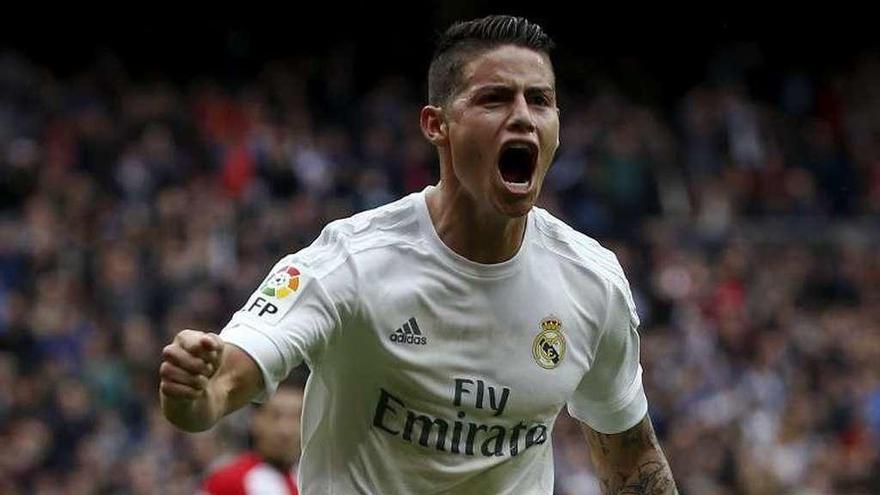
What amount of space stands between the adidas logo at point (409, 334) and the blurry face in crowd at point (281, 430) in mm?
3238

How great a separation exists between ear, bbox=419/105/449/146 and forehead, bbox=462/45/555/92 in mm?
128

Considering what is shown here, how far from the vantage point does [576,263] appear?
4.88 meters

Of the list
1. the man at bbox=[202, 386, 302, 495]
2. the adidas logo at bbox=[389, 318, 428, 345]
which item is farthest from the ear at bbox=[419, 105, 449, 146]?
the man at bbox=[202, 386, 302, 495]

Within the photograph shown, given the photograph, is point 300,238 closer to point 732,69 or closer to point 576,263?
point 732,69

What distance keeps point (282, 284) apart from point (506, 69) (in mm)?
782

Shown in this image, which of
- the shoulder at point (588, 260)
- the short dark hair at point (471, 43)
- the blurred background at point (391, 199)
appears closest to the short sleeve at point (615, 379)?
the shoulder at point (588, 260)

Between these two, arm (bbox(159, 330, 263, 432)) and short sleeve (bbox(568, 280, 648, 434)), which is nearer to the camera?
arm (bbox(159, 330, 263, 432))

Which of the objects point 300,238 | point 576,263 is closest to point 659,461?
point 576,263

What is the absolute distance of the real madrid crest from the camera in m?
4.74

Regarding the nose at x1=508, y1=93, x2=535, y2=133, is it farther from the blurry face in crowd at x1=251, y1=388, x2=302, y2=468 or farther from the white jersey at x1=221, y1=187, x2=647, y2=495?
the blurry face in crowd at x1=251, y1=388, x2=302, y2=468

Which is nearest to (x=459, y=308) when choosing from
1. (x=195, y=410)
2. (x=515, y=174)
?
(x=515, y=174)

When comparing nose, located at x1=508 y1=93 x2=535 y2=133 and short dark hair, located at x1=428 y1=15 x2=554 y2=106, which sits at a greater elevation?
short dark hair, located at x1=428 y1=15 x2=554 y2=106

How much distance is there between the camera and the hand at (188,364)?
3.90 metres

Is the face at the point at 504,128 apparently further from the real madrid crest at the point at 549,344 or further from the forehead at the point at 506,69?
the real madrid crest at the point at 549,344
